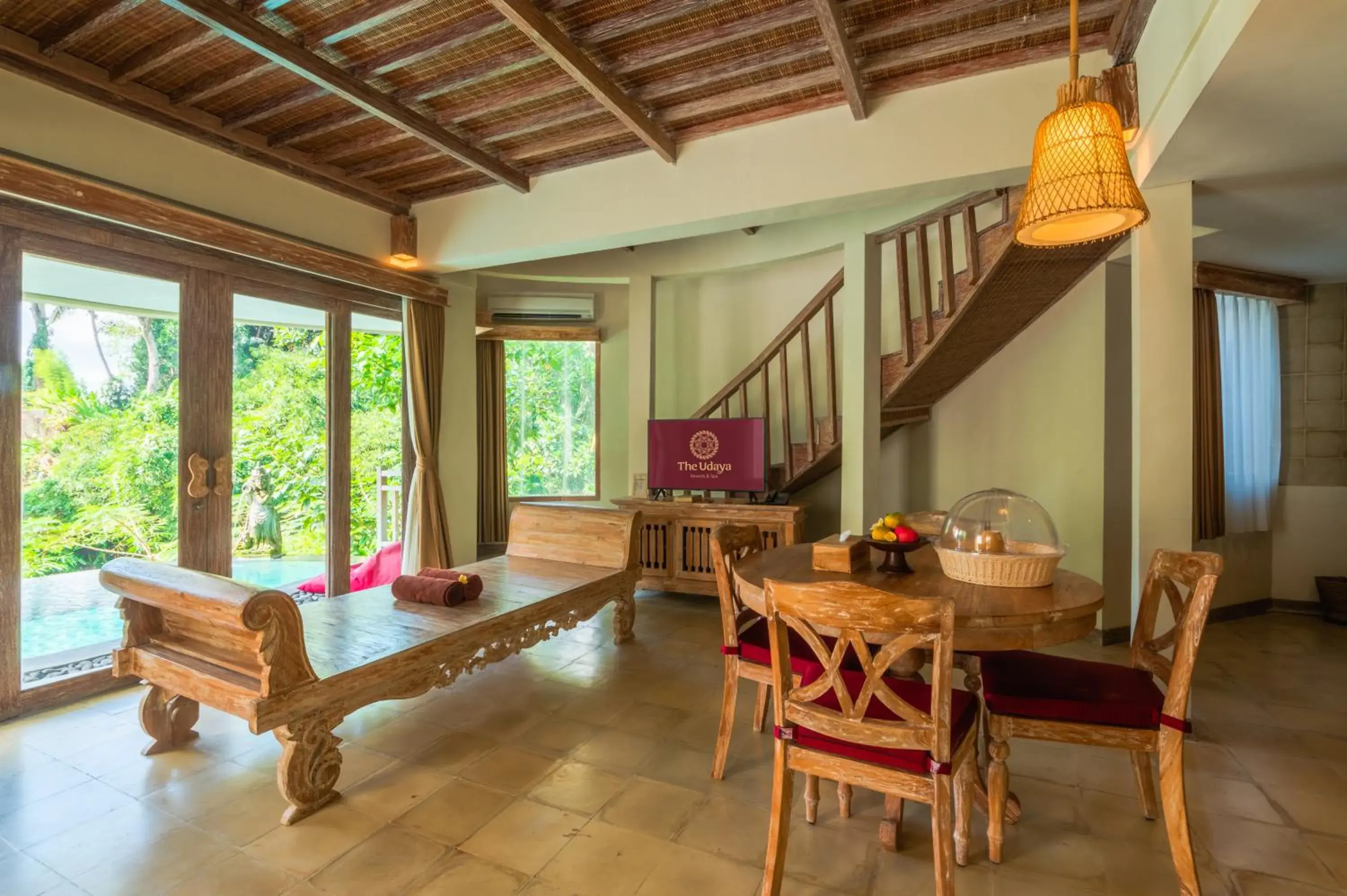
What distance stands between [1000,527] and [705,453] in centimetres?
248

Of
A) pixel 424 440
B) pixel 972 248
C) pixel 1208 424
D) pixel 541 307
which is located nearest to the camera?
pixel 972 248

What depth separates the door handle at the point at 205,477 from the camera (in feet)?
11.0

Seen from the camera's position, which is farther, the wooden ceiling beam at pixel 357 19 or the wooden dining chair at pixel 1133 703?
the wooden ceiling beam at pixel 357 19

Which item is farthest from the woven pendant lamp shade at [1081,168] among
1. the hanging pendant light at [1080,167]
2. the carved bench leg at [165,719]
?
the carved bench leg at [165,719]

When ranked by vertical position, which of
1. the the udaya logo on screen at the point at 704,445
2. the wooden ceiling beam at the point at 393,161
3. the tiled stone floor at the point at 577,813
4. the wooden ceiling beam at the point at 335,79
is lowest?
the tiled stone floor at the point at 577,813

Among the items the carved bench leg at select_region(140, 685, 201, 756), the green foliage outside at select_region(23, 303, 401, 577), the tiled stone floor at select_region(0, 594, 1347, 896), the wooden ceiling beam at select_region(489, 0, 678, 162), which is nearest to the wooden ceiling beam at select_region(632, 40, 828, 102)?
the wooden ceiling beam at select_region(489, 0, 678, 162)

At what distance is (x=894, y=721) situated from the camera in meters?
1.57

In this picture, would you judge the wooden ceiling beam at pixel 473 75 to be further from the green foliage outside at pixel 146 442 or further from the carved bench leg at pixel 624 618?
the carved bench leg at pixel 624 618

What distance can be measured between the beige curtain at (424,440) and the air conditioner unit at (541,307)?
A: 4.79ft

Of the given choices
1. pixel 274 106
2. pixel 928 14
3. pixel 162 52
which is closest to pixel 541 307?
pixel 274 106

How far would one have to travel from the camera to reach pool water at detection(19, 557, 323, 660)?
2859 millimetres

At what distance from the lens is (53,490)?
2.93 m

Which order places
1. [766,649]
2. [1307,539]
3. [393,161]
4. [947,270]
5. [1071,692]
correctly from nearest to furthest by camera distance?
[1071,692] < [766,649] < [947,270] < [393,161] < [1307,539]

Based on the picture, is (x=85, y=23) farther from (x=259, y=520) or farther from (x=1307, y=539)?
(x=1307, y=539)
